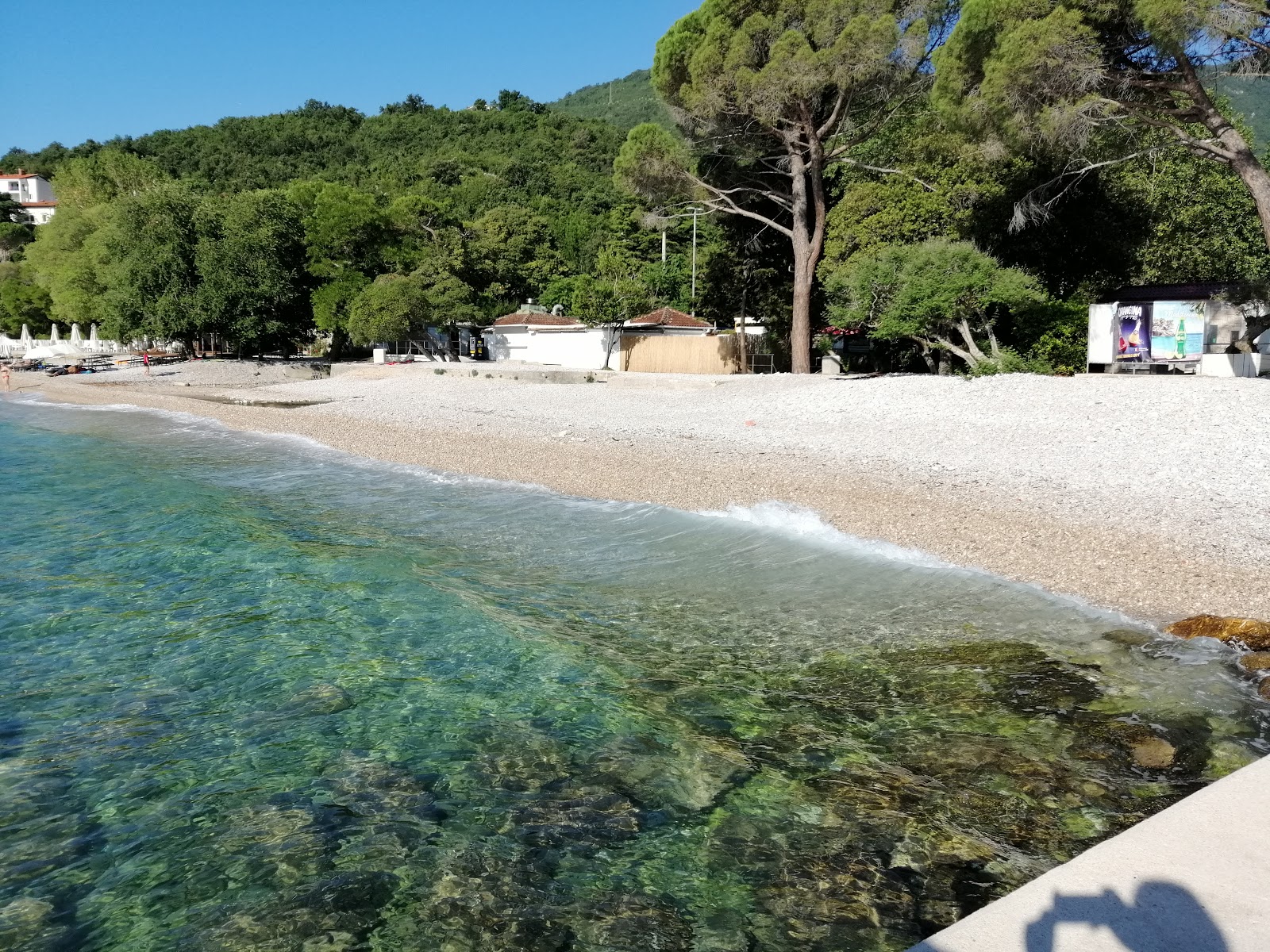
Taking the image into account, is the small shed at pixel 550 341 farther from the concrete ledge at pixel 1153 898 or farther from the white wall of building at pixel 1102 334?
the concrete ledge at pixel 1153 898

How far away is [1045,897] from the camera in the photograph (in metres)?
2.73

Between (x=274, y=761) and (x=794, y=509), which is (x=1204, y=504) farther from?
(x=274, y=761)

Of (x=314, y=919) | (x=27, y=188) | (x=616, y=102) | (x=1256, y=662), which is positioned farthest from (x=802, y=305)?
(x=27, y=188)

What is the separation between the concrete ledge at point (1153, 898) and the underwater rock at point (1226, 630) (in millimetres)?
3687

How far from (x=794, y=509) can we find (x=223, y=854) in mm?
8110

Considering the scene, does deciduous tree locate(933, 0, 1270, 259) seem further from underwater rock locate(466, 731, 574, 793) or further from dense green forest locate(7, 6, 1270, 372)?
→ underwater rock locate(466, 731, 574, 793)

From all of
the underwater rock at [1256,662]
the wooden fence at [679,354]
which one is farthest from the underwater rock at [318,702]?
the wooden fence at [679,354]

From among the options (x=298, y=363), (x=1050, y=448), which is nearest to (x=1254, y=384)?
(x=1050, y=448)

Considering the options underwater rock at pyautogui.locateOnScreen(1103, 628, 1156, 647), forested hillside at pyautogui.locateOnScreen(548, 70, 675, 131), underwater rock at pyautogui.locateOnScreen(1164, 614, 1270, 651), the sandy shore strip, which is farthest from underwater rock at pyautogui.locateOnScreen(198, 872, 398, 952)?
forested hillside at pyautogui.locateOnScreen(548, 70, 675, 131)

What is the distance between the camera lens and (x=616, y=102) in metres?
117

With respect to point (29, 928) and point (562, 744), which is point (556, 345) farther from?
point (29, 928)

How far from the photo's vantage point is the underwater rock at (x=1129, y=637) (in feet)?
21.4

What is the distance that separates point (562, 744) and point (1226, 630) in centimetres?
521

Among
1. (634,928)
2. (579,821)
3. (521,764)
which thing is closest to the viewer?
(634,928)
